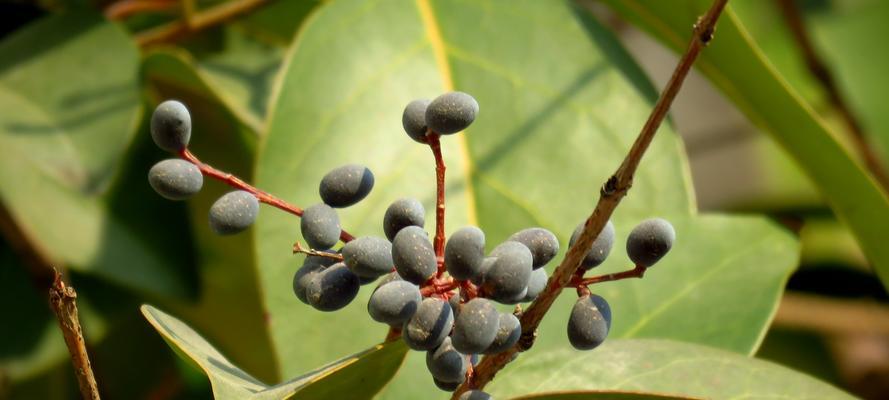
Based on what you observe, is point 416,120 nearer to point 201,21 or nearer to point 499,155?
point 499,155

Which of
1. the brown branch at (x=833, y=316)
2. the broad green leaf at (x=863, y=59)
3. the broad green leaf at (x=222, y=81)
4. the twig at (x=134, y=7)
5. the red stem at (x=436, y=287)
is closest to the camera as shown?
the red stem at (x=436, y=287)

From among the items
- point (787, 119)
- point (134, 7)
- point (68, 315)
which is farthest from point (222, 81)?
point (68, 315)

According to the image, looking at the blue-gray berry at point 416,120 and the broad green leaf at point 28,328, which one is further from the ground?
the blue-gray berry at point 416,120

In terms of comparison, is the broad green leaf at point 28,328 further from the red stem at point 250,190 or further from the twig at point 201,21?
the red stem at point 250,190

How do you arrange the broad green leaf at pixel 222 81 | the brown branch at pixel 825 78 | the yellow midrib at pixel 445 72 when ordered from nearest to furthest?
the yellow midrib at pixel 445 72, the broad green leaf at pixel 222 81, the brown branch at pixel 825 78

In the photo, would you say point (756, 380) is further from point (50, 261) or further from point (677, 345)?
point (50, 261)

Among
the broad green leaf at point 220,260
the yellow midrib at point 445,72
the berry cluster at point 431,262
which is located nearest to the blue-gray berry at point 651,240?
the berry cluster at point 431,262

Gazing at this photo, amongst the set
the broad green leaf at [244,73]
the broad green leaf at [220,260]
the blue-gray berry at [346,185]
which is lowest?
the broad green leaf at [220,260]
